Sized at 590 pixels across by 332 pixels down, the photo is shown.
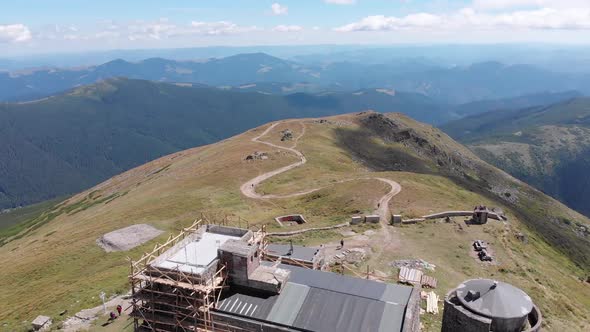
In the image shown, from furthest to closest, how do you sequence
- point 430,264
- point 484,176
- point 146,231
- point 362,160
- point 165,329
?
point 484,176
point 362,160
point 146,231
point 430,264
point 165,329

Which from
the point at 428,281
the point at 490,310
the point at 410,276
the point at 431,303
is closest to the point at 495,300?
the point at 490,310

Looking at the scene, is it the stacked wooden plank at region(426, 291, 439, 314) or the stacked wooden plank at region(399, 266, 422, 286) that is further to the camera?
the stacked wooden plank at region(399, 266, 422, 286)

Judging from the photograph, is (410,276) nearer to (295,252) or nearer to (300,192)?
(295,252)

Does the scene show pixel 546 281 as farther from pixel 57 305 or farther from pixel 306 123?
pixel 306 123

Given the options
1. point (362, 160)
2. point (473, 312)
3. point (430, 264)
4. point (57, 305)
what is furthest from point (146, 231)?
point (362, 160)

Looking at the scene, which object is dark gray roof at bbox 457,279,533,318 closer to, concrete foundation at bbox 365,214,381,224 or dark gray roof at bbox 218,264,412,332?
dark gray roof at bbox 218,264,412,332

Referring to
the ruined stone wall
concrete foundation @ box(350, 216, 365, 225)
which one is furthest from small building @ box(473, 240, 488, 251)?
the ruined stone wall
